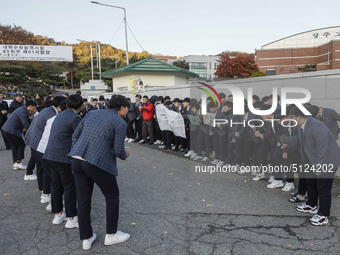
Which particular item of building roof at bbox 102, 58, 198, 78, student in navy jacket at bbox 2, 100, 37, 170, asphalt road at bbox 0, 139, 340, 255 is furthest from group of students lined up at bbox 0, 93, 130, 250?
building roof at bbox 102, 58, 198, 78

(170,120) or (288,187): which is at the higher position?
(170,120)

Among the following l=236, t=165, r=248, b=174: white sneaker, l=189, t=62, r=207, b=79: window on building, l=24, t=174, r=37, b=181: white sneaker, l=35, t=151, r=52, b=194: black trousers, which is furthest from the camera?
l=189, t=62, r=207, b=79: window on building

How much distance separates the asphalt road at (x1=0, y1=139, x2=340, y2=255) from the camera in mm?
3627

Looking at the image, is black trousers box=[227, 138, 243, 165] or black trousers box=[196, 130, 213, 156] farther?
black trousers box=[196, 130, 213, 156]

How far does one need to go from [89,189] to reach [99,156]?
556mm

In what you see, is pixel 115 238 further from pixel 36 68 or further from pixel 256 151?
pixel 36 68

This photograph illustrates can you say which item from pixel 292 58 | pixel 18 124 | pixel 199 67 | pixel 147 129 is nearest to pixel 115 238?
pixel 18 124

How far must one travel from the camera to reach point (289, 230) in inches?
160

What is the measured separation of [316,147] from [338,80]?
10.1 ft

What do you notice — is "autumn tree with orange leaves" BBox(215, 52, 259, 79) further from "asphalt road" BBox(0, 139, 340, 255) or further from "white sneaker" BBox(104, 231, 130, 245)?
"white sneaker" BBox(104, 231, 130, 245)

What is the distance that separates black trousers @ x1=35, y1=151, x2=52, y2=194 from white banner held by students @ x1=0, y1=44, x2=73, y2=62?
2248 centimetres

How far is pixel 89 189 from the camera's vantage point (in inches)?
141

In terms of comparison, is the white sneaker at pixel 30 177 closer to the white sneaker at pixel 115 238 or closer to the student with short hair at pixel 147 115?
the white sneaker at pixel 115 238

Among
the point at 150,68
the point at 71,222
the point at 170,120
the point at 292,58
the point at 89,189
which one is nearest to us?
the point at 89,189
